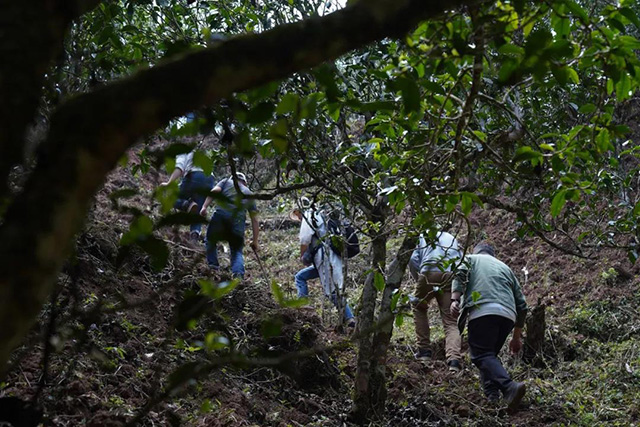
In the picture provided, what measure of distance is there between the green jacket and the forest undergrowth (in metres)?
0.80

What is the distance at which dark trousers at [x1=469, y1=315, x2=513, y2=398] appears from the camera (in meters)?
Answer: 5.82

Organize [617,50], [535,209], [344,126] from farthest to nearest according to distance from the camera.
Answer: [344,126] < [535,209] < [617,50]

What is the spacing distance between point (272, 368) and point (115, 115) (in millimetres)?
2054

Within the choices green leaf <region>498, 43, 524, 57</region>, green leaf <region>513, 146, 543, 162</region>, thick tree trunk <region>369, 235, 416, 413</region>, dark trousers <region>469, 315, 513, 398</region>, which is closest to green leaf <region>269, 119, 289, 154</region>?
green leaf <region>498, 43, 524, 57</region>

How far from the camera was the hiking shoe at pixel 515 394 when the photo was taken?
5.49 meters

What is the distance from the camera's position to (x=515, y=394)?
5.52m

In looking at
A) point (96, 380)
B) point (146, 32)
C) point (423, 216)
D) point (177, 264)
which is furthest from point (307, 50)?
point (177, 264)

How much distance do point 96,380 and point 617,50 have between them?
3.24 metres

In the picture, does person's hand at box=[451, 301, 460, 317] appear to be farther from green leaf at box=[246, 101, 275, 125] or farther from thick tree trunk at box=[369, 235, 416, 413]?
green leaf at box=[246, 101, 275, 125]

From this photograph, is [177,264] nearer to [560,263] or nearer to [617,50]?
[617,50]

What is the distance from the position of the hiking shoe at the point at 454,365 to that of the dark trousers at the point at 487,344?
0.63m

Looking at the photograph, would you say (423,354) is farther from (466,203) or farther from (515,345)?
(466,203)

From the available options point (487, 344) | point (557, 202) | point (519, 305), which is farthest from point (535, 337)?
point (557, 202)

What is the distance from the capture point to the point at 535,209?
4.33m
